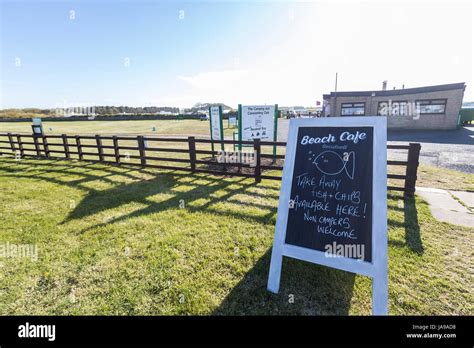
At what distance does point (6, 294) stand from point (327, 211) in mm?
4217

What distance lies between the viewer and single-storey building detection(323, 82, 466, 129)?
19203 millimetres

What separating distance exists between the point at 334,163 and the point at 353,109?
2431 cm

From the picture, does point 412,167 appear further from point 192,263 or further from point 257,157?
point 192,263

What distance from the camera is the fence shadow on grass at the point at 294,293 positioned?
2609mm

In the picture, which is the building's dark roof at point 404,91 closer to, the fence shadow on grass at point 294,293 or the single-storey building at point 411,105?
the single-storey building at point 411,105

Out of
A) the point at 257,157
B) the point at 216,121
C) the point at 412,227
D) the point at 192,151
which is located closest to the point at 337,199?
the point at 412,227

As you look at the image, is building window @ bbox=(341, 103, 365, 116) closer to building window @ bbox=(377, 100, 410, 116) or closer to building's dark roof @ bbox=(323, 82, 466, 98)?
building's dark roof @ bbox=(323, 82, 466, 98)

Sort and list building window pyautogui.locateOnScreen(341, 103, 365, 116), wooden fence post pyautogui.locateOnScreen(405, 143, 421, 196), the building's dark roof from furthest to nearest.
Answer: building window pyautogui.locateOnScreen(341, 103, 365, 116), the building's dark roof, wooden fence post pyautogui.locateOnScreen(405, 143, 421, 196)

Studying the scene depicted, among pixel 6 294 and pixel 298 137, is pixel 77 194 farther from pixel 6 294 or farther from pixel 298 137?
pixel 298 137

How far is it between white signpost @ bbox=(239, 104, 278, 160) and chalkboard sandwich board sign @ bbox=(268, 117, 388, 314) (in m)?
6.13

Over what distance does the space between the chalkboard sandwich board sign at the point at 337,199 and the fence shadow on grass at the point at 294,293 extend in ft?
0.64

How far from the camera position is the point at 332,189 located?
2.84m

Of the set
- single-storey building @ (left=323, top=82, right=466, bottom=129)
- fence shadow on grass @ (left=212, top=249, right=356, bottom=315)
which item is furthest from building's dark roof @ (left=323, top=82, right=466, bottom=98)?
fence shadow on grass @ (left=212, top=249, right=356, bottom=315)

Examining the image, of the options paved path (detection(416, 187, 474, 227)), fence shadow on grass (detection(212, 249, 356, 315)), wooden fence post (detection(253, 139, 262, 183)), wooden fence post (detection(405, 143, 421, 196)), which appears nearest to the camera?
fence shadow on grass (detection(212, 249, 356, 315))
